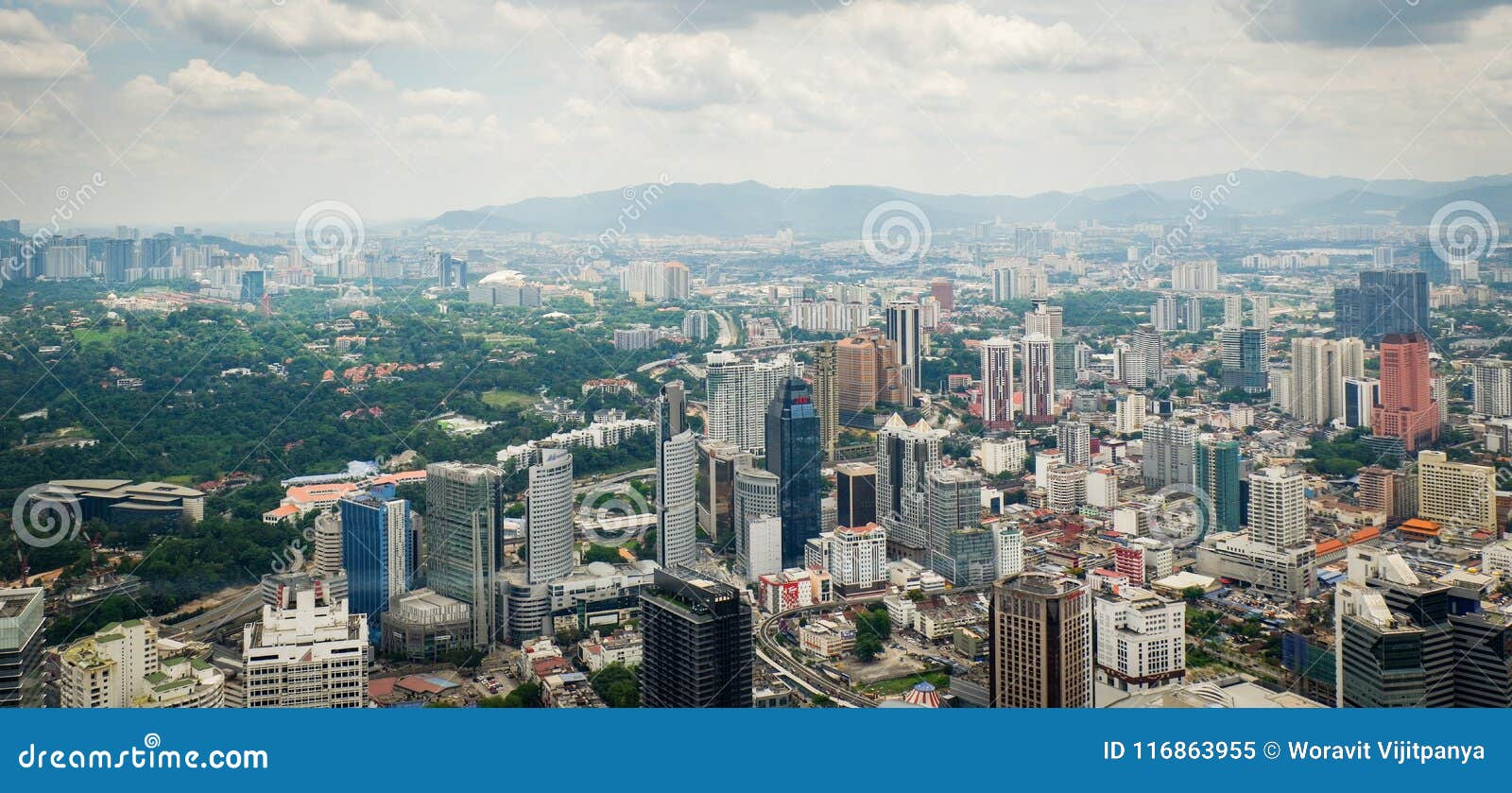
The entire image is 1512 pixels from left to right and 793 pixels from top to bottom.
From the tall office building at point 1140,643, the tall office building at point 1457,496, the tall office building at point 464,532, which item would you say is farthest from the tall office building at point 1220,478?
the tall office building at point 464,532

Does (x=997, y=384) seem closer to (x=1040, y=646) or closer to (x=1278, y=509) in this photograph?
(x=1278, y=509)

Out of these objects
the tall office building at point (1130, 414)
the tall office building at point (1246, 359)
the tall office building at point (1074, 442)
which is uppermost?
the tall office building at point (1246, 359)

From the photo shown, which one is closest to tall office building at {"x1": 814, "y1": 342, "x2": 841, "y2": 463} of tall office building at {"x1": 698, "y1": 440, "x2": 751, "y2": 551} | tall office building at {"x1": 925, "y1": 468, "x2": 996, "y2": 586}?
tall office building at {"x1": 698, "y1": 440, "x2": 751, "y2": 551}

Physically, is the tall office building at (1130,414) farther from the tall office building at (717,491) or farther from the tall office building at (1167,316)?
the tall office building at (717,491)

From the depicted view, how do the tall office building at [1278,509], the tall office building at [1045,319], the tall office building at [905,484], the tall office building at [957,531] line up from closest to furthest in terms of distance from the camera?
the tall office building at [1278,509] → the tall office building at [957,531] → the tall office building at [905,484] → the tall office building at [1045,319]

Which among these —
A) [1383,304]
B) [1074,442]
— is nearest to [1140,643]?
[1074,442]

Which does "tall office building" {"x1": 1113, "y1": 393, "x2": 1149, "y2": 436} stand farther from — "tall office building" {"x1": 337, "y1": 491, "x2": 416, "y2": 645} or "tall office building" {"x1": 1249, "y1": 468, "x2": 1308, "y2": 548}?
"tall office building" {"x1": 337, "y1": 491, "x2": 416, "y2": 645}

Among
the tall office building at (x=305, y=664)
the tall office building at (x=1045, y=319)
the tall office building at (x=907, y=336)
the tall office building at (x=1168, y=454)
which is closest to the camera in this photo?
the tall office building at (x=305, y=664)

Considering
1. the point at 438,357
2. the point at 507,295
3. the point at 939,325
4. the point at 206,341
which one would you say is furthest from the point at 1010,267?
the point at 206,341
